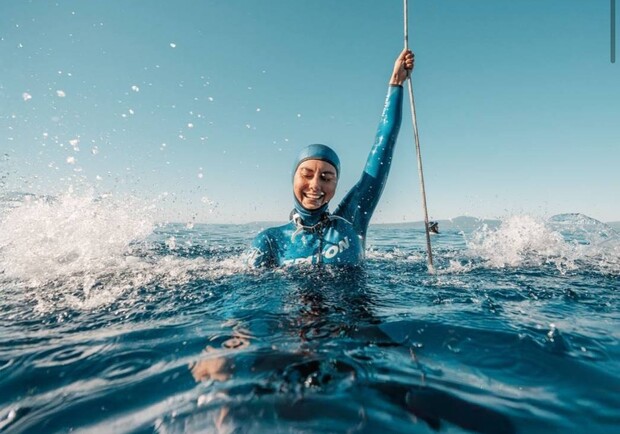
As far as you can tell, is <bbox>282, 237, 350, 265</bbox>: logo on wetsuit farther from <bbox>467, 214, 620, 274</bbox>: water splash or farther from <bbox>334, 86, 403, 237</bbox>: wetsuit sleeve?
<bbox>467, 214, 620, 274</bbox>: water splash

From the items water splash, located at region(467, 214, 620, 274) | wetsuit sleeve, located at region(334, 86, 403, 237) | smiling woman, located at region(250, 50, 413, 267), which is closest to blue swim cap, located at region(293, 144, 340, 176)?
smiling woman, located at region(250, 50, 413, 267)

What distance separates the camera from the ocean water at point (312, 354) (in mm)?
1564

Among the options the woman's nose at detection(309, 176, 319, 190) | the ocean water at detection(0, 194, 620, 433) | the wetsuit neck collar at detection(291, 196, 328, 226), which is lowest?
the ocean water at detection(0, 194, 620, 433)

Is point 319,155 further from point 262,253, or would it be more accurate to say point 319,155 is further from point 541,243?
point 541,243

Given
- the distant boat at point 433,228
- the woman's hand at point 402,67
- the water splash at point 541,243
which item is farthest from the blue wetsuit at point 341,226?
the water splash at point 541,243

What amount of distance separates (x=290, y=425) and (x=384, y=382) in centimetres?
63

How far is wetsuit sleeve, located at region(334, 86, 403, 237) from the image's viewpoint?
5.68 meters

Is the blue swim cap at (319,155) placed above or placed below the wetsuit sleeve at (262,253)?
above

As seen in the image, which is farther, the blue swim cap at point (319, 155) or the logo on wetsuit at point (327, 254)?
the blue swim cap at point (319, 155)

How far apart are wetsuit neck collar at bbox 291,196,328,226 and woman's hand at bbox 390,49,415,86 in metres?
2.74

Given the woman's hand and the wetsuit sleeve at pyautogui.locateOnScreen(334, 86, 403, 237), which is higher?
the woman's hand

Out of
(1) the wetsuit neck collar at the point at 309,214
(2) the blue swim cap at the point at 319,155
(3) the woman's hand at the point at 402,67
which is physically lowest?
(1) the wetsuit neck collar at the point at 309,214

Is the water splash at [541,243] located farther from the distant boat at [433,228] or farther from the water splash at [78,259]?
the water splash at [78,259]

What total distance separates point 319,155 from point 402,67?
236 cm
